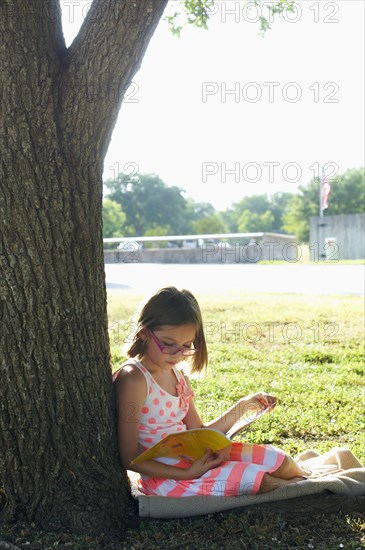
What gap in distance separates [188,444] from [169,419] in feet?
0.93

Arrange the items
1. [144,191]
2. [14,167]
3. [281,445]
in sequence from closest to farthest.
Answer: [14,167], [281,445], [144,191]

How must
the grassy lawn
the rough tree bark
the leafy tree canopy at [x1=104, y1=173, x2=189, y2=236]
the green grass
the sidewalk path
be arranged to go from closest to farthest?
the rough tree bark < the grassy lawn < the green grass < the sidewalk path < the leafy tree canopy at [x1=104, y1=173, x2=189, y2=236]

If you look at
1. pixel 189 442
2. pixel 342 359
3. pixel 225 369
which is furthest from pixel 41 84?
pixel 342 359

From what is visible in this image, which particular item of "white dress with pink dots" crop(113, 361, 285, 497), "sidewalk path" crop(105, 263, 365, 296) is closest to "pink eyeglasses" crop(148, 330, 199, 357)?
"white dress with pink dots" crop(113, 361, 285, 497)

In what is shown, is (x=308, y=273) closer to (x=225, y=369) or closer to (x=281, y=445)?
(x=225, y=369)

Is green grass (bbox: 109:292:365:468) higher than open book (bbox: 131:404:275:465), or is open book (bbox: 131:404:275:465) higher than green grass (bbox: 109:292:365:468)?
open book (bbox: 131:404:275:465)

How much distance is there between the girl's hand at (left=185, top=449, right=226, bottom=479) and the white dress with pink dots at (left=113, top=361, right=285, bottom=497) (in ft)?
0.06

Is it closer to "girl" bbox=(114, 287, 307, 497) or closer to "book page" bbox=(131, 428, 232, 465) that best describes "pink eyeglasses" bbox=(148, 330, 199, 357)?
"girl" bbox=(114, 287, 307, 497)

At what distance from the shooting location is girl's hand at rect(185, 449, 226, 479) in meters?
3.05

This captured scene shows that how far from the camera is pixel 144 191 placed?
79312 mm

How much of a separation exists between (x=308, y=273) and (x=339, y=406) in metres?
12.2

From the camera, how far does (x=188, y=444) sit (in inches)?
119

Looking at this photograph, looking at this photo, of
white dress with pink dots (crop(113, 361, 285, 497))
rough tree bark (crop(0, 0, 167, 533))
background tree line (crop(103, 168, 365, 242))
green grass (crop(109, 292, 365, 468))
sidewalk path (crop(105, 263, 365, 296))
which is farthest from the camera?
background tree line (crop(103, 168, 365, 242))

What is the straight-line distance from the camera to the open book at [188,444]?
2939mm
